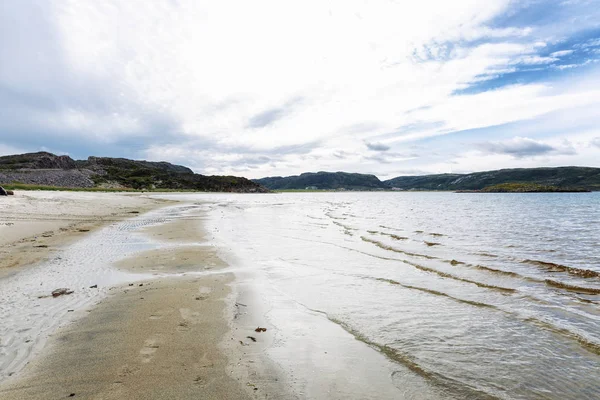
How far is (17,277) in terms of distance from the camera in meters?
9.29

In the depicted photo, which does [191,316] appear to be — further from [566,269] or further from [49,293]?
[566,269]

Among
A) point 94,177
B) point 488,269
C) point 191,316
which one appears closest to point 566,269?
point 488,269

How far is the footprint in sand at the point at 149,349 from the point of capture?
4.86m

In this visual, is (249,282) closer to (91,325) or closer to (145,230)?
(91,325)

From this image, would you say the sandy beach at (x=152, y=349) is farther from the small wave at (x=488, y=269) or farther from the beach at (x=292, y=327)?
the small wave at (x=488, y=269)

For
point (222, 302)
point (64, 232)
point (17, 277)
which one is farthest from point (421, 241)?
point (64, 232)

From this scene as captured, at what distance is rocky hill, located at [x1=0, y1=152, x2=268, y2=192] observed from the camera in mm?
102731

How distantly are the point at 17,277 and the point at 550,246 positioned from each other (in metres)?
23.4

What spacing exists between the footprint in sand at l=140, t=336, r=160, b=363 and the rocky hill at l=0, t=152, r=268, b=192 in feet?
371

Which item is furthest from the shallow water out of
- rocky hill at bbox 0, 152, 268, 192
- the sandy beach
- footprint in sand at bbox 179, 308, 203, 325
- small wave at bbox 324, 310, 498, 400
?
rocky hill at bbox 0, 152, 268, 192

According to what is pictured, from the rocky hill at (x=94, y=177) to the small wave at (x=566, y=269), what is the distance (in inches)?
4508

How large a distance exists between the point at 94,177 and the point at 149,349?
5436 inches

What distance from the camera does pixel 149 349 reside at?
5.16 metres

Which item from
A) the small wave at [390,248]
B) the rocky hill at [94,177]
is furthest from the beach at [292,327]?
the rocky hill at [94,177]
